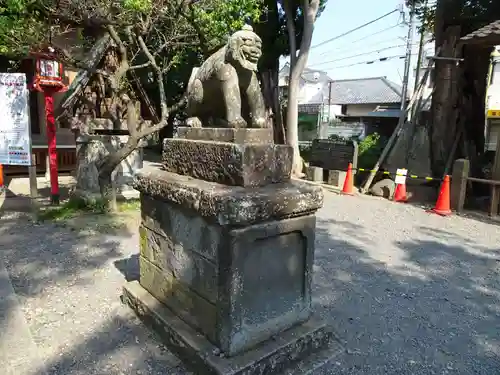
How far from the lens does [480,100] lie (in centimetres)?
1104

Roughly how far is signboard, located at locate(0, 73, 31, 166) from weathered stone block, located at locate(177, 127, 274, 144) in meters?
5.42

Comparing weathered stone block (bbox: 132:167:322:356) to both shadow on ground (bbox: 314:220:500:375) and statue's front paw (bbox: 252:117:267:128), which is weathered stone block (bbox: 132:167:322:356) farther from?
shadow on ground (bbox: 314:220:500:375)

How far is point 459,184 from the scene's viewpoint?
8289 millimetres

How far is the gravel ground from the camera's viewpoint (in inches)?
118

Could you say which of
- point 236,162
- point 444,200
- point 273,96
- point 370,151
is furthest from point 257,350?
point 273,96

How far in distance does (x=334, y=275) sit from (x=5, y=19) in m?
6.48

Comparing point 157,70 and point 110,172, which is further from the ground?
point 157,70

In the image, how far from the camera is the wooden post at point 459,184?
8.20 meters

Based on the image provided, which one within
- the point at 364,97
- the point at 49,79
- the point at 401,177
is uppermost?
the point at 364,97

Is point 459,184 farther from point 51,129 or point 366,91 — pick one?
point 366,91

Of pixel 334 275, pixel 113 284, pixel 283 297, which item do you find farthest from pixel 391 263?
pixel 113 284

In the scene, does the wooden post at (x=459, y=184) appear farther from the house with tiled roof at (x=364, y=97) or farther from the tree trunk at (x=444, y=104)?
the house with tiled roof at (x=364, y=97)

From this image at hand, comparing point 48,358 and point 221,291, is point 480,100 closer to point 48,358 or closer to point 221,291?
point 221,291

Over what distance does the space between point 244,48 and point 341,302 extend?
2855 mm
